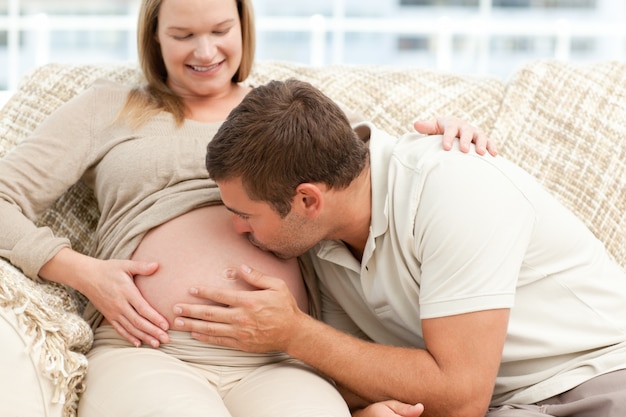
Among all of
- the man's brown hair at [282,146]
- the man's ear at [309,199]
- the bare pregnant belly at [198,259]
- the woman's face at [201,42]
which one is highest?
the woman's face at [201,42]

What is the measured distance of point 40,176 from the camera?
1.84 m

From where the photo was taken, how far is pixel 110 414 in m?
1.45

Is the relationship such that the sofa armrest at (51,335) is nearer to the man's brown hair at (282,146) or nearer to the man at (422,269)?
the man at (422,269)

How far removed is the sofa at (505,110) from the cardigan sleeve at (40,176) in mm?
146

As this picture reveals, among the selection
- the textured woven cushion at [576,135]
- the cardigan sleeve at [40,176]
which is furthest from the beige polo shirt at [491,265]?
the cardigan sleeve at [40,176]

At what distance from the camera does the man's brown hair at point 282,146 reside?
59.4 inches

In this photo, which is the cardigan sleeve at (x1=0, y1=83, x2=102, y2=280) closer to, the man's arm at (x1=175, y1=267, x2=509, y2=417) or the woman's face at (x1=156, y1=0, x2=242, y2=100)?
the woman's face at (x1=156, y1=0, x2=242, y2=100)

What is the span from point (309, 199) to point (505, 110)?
2.56 feet

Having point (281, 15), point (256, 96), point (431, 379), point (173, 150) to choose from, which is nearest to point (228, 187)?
point (256, 96)

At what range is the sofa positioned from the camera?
2037mm

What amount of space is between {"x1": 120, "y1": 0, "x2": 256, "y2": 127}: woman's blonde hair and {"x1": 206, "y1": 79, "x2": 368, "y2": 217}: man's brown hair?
0.45 m

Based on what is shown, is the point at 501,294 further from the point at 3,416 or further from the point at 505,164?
the point at 3,416

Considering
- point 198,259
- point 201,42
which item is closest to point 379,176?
point 198,259

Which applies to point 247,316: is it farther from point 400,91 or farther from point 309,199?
point 400,91
